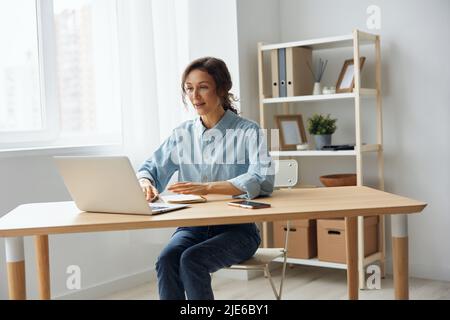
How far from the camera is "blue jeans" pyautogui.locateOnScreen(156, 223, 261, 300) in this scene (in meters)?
2.17

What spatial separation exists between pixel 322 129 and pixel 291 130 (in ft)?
0.86

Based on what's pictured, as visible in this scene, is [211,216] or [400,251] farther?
[400,251]

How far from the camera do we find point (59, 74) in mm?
3541

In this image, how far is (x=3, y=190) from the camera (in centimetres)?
304

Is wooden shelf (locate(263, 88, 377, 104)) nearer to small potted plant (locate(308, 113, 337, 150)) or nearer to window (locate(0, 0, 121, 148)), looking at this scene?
small potted plant (locate(308, 113, 337, 150))

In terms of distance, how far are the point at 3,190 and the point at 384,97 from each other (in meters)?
2.35

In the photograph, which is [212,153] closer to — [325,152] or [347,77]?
[325,152]

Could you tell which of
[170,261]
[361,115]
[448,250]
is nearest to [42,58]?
[170,261]

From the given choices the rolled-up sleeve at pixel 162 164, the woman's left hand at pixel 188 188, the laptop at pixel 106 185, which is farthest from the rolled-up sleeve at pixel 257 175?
the rolled-up sleeve at pixel 162 164

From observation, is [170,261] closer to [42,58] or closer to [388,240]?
[42,58]

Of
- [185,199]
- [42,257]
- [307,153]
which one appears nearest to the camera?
[185,199]

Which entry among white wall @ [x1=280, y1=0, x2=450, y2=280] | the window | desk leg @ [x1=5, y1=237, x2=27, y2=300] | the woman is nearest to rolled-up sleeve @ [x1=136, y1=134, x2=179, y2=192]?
the woman

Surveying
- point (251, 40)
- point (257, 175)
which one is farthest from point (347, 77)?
point (257, 175)

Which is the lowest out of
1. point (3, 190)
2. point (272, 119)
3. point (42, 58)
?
point (3, 190)
